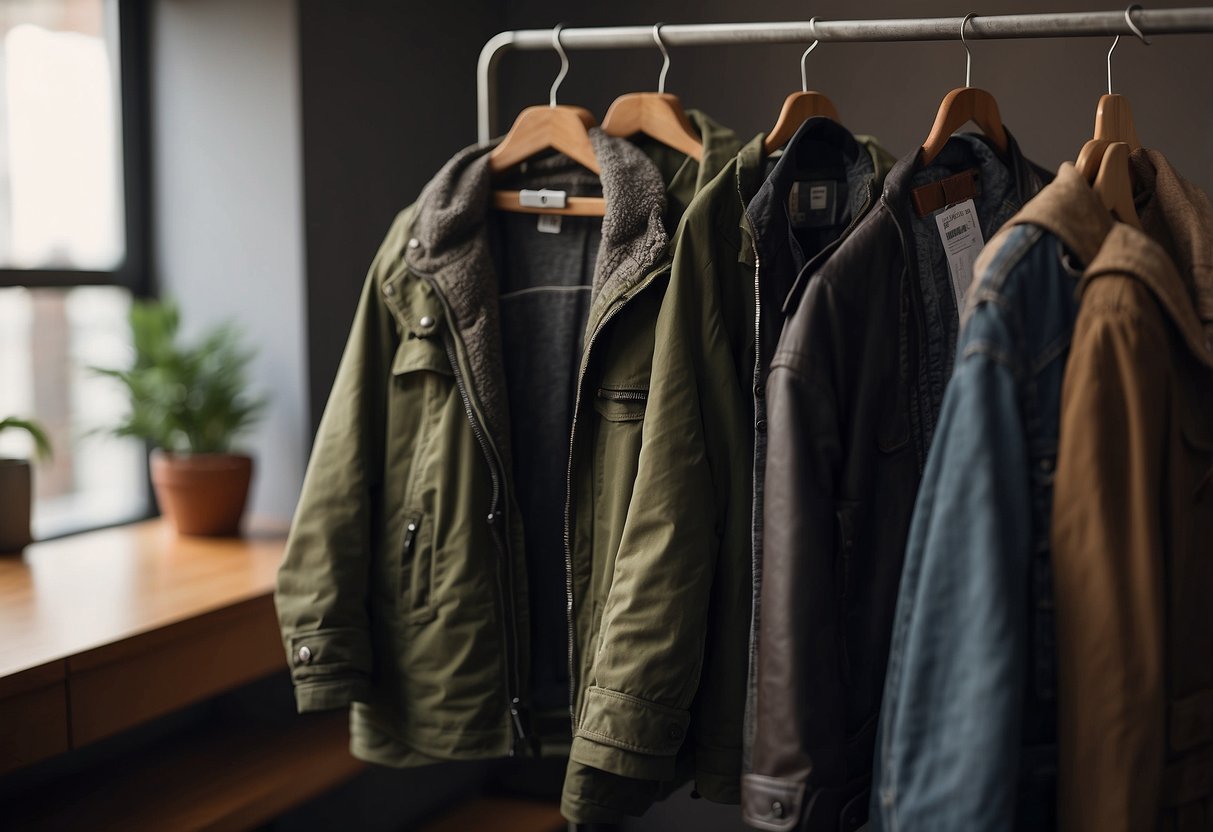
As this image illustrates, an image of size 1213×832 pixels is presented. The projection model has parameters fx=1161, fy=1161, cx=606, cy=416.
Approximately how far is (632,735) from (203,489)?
51.0 inches

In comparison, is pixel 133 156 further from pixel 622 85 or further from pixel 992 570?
pixel 992 570

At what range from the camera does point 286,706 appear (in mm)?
2357

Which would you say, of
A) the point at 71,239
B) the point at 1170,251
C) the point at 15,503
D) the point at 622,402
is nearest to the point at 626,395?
the point at 622,402

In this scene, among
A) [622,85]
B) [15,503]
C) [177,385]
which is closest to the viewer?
[15,503]

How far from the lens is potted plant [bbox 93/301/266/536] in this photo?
90.8 inches

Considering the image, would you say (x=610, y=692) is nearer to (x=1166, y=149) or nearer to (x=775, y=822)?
A: (x=775, y=822)

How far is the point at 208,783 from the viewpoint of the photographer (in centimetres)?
209

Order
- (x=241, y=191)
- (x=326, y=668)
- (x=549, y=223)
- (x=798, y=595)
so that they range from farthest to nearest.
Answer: (x=241, y=191) < (x=549, y=223) < (x=326, y=668) < (x=798, y=595)

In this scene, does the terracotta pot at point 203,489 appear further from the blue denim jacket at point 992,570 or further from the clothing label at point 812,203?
the blue denim jacket at point 992,570

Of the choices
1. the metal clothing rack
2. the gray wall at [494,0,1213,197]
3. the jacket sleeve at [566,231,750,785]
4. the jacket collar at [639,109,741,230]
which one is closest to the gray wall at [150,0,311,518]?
the gray wall at [494,0,1213,197]

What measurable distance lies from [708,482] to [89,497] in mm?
1670

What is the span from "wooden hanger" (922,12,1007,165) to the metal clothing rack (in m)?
0.04

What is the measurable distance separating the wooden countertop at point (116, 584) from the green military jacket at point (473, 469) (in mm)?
360

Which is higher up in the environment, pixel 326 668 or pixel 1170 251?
pixel 1170 251
